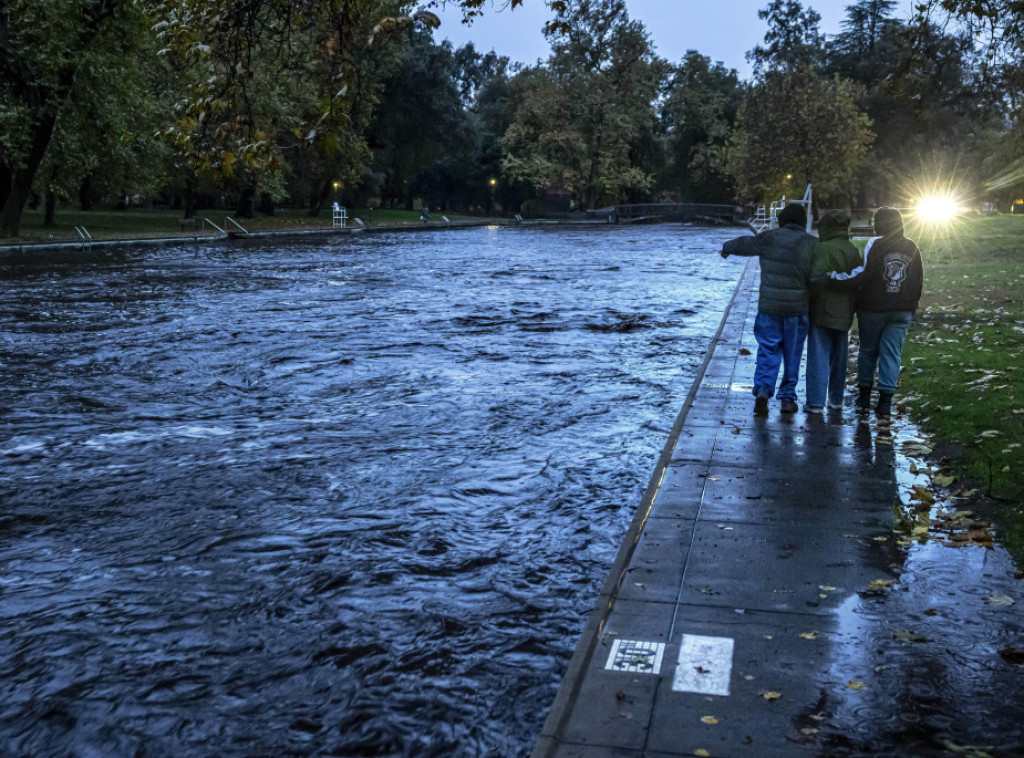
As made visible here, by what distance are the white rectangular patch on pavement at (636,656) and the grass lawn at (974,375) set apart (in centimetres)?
332

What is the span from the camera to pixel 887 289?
9.05 m

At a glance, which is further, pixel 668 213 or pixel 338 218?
pixel 668 213

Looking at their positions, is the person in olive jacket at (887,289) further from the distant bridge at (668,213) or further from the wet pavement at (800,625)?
the distant bridge at (668,213)

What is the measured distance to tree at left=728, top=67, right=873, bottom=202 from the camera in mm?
55312

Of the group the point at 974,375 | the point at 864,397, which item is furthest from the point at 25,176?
the point at 974,375

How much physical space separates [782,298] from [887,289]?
0.91m

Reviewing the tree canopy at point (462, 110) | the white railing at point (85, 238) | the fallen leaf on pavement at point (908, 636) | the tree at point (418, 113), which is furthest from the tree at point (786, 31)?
the fallen leaf on pavement at point (908, 636)

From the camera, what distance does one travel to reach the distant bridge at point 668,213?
7912 centimetres

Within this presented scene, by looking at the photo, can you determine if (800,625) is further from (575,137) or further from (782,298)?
(575,137)

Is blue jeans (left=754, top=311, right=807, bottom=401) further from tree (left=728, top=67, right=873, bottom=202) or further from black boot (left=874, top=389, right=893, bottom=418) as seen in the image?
tree (left=728, top=67, right=873, bottom=202)

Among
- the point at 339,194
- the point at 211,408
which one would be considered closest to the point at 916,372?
the point at 211,408

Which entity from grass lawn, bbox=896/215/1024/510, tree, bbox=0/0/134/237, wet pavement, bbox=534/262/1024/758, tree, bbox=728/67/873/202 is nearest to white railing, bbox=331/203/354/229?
tree, bbox=728/67/873/202

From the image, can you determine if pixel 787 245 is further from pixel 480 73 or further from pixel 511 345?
pixel 480 73

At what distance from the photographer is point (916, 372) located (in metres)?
11.2
